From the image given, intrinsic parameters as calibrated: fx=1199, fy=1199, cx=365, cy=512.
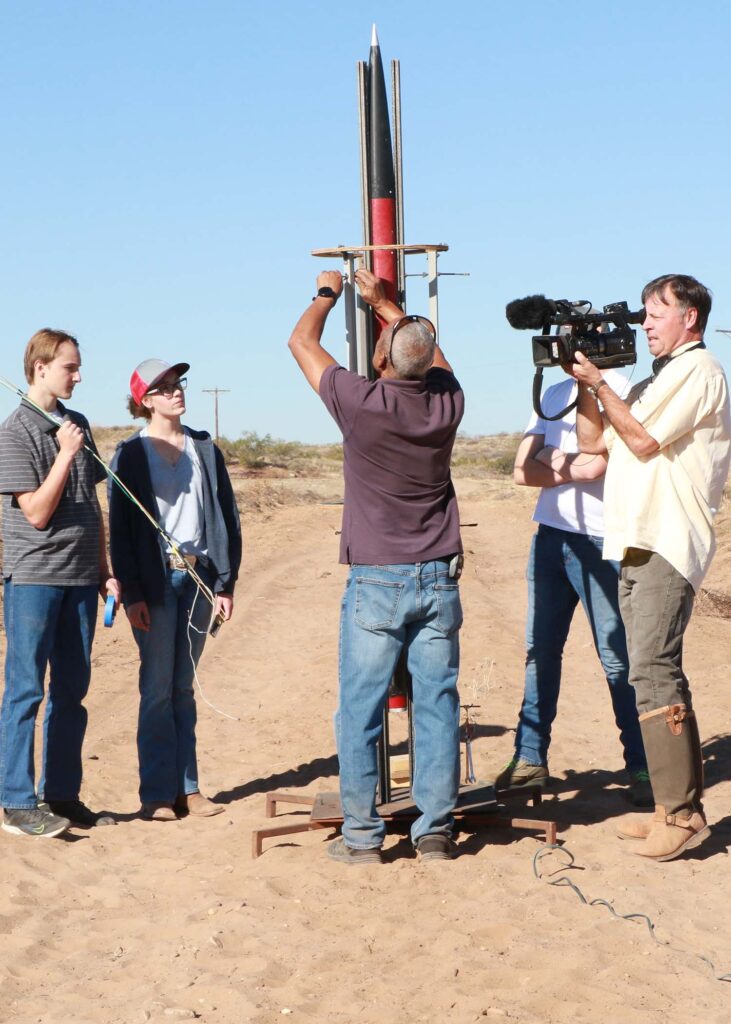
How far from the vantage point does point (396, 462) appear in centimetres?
470

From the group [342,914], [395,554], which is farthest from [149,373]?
[342,914]

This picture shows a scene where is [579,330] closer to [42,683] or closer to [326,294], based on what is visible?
[326,294]

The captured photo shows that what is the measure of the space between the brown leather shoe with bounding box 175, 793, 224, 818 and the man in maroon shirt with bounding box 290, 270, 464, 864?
4.31 ft

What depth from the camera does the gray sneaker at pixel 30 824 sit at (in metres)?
5.41

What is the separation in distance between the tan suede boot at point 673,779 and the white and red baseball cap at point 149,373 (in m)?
2.76

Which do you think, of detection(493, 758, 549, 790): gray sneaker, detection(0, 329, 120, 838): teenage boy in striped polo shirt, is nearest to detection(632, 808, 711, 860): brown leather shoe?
detection(493, 758, 549, 790): gray sneaker

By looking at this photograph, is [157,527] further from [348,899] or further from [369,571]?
[348,899]

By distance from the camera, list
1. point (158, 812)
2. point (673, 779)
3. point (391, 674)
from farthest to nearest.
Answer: point (158, 812) < point (673, 779) < point (391, 674)

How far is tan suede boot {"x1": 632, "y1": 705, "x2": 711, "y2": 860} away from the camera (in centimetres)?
491

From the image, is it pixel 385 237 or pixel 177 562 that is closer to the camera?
pixel 385 237

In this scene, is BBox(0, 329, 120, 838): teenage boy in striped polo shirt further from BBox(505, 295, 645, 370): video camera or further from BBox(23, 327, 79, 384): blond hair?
BBox(505, 295, 645, 370): video camera

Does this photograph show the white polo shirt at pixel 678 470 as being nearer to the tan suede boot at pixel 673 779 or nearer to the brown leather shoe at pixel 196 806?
the tan suede boot at pixel 673 779

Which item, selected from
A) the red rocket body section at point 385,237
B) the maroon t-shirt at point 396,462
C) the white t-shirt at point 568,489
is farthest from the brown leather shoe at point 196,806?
the red rocket body section at point 385,237

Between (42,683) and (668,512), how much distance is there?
114 inches
